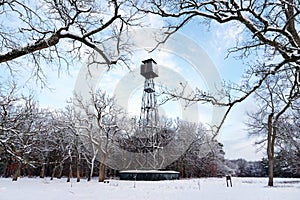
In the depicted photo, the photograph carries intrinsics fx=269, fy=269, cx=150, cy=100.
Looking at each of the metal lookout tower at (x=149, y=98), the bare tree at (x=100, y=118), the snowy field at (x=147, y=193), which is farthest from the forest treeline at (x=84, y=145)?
the snowy field at (x=147, y=193)

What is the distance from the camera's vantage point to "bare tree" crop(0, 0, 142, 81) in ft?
20.6

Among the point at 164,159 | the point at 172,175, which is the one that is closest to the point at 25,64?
the point at 172,175

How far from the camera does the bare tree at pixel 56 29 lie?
6.28 m

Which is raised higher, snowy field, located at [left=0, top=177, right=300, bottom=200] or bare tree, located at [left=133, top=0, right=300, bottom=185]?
bare tree, located at [left=133, top=0, right=300, bottom=185]

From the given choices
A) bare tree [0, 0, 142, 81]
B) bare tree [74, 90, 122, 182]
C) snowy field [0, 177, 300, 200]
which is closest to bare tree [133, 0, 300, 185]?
bare tree [0, 0, 142, 81]

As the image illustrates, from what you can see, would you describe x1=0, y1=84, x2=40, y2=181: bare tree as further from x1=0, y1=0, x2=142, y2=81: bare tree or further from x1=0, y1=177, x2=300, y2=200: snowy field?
x1=0, y1=0, x2=142, y2=81: bare tree

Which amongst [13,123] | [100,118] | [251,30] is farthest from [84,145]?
[251,30]

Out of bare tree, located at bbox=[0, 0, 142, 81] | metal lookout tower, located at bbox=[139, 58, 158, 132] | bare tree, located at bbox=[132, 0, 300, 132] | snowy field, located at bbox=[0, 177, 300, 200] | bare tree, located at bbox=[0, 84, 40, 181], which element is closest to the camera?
bare tree, located at bbox=[132, 0, 300, 132]

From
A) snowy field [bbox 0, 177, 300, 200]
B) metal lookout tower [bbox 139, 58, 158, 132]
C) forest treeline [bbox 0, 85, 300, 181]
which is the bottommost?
snowy field [bbox 0, 177, 300, 200]

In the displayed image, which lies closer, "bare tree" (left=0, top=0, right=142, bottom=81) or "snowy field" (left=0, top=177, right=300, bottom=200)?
"bare tree" (left=0, top=0, right=142, bottom=81)

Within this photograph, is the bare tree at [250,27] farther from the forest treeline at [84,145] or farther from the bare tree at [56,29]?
the forest treeline at [84,145]

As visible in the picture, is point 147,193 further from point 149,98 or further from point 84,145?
point 84,145

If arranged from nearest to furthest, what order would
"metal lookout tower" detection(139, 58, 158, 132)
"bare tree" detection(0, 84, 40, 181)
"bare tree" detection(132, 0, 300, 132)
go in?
"bare tree" detection(132, 0, 300, 132) → "bare tree" detection(0, 84, 40, 181) → "metal lookout tower" detection(139, 58, 158, 132)

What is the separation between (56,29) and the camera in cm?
659
